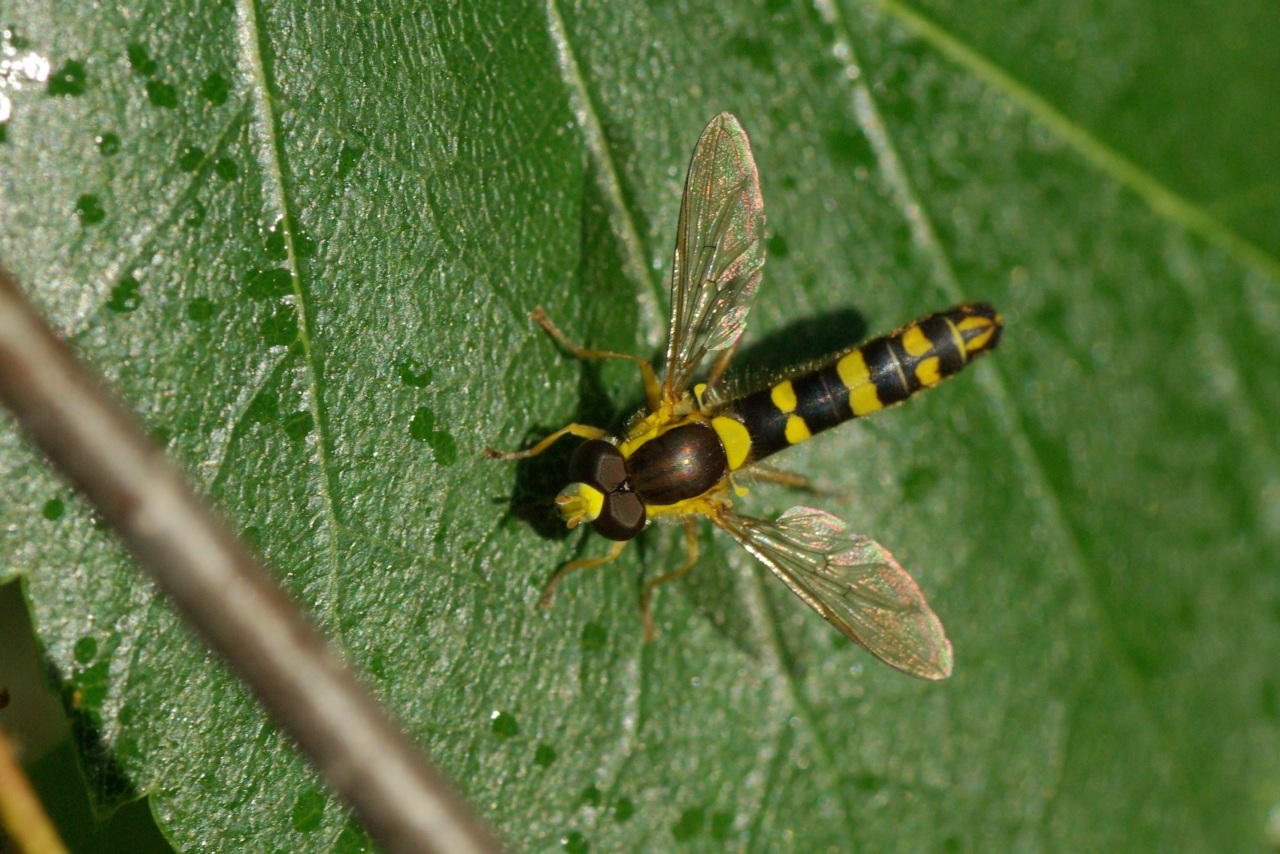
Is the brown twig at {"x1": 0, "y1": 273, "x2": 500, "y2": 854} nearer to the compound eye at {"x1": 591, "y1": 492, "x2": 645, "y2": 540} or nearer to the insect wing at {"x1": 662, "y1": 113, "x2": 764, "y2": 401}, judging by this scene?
the compound eye at {"x1": 591, "y1": 492, "x2": 645, "y2": 540}

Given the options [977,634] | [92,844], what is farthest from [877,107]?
[92,844]

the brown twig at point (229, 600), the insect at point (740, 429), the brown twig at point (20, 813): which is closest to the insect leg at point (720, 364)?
the insect at point (740, 429)

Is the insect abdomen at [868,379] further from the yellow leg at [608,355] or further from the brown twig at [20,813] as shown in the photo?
the brown twig at [20,813]

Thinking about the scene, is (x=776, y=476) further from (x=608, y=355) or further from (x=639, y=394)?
(x=608, y=355)

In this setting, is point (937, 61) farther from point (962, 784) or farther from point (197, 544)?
point (197, 544)

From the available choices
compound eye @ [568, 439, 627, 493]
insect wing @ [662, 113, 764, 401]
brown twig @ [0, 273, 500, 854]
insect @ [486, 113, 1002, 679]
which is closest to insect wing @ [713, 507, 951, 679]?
insect @ [486, 113, 1002, 679]

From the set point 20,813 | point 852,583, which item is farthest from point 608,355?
point 20,813
